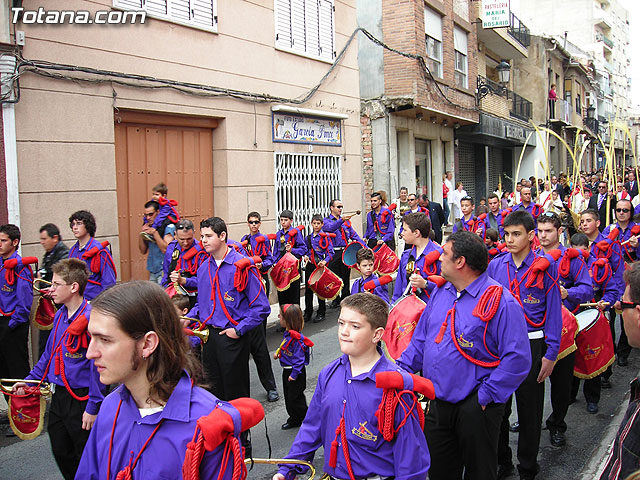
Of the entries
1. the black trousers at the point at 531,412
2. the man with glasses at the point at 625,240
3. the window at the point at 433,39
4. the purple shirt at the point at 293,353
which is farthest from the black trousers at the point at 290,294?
the window at the point at 433,39

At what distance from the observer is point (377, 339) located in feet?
10.9

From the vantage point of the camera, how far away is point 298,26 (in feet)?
44.4

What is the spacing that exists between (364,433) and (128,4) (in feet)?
29.2

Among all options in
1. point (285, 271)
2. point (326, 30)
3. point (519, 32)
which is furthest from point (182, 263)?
point (519, 32)

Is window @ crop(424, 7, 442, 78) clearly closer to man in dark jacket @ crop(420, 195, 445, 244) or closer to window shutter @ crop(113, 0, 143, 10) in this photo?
man in dark jacket @ crop(420, 195, 445, 244)

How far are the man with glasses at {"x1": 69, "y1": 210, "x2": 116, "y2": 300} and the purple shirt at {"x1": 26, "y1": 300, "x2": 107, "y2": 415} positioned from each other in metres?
2.39

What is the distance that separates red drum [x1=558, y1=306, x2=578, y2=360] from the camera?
5523 mm

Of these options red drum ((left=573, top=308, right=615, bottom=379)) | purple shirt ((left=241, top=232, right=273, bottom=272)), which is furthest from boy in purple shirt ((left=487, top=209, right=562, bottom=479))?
purple shirt ((left=241, top=232, right=273, bottom=272))

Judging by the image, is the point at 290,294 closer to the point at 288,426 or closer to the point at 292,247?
the point at 292,247

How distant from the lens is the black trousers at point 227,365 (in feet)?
18.7

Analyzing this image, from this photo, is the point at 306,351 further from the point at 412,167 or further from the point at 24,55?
the point at 412,167

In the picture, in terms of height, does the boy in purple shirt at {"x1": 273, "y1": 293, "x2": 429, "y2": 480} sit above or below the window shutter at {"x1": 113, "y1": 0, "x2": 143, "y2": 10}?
below

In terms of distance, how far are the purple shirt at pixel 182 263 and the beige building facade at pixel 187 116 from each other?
1.65m

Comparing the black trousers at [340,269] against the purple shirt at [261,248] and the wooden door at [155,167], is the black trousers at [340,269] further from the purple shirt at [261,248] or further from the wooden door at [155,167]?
the wooden door at [155,167]
